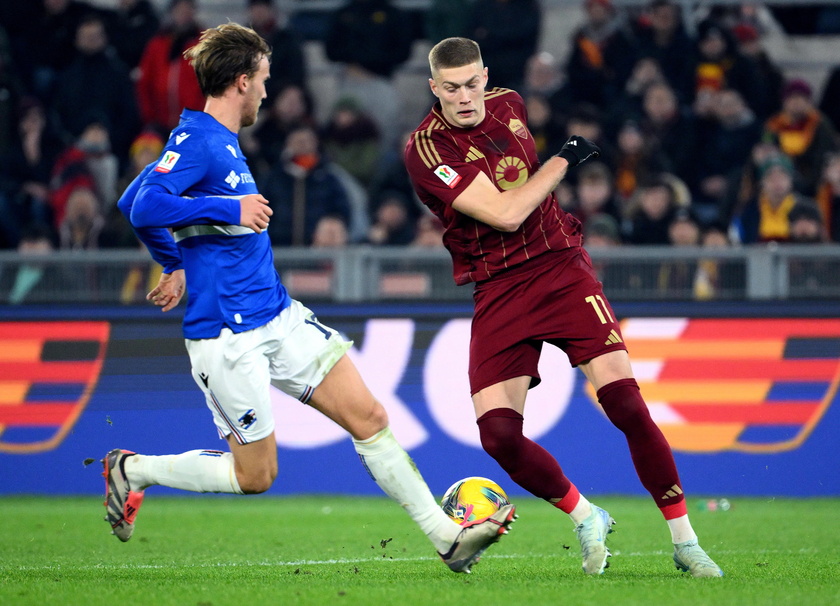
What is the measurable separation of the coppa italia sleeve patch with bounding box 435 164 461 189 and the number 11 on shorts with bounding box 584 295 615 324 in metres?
0.77

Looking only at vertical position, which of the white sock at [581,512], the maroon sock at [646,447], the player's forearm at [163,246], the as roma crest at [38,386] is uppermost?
the player's forearm at [163,246]

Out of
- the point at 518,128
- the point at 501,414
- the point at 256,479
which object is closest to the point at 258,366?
the point at 256,479

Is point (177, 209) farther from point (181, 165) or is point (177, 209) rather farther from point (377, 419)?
point (377, 419)

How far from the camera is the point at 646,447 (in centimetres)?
499

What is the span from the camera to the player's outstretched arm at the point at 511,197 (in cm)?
509

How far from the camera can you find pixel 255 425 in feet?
16.4

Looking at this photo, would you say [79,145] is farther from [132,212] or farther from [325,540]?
[132,212]

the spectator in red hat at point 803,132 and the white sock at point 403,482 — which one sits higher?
the spectator in red hat at point 803,132

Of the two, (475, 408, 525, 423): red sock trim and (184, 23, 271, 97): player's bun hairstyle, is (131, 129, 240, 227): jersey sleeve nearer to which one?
(184, 23, 271, 97): player's bun hairstyle

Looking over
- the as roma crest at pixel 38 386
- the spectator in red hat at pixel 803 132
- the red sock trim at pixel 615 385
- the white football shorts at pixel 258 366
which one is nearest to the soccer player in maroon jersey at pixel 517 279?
the red sock trim at pixel 615 385

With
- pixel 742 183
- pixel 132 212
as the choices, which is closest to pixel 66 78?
pixel 742 183

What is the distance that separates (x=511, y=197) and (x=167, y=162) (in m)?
1.44

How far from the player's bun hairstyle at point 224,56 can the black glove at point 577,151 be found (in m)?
1.34

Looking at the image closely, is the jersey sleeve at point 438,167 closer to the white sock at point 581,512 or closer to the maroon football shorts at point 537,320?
the maroon football shorts at point 537,320
